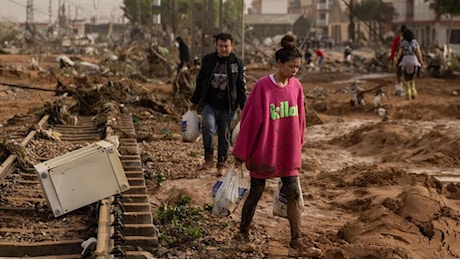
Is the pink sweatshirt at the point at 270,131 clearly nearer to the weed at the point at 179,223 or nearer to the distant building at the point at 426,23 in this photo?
the weed at the point at 179,223

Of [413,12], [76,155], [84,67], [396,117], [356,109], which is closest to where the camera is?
[76,155]

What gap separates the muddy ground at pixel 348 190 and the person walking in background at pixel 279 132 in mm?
463

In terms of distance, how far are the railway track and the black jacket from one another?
3.70ft

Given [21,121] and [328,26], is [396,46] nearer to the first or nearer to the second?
[21,121]

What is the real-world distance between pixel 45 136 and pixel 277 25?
307 ft

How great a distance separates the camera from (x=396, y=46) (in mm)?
19266

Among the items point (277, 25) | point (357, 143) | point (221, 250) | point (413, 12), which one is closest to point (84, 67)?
point (357, 143)

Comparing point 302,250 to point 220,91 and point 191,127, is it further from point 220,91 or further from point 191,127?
point 191,127

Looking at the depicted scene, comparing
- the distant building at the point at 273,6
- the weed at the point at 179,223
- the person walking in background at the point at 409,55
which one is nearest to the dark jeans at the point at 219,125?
the weed at the point at 179,223

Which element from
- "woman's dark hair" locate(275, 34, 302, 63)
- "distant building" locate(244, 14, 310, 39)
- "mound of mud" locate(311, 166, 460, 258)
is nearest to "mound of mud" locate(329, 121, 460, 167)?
"mound of mud" locate(311, 166, 460, 258)

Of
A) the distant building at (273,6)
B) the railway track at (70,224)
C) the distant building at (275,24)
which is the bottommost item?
the railway track at (70,224)

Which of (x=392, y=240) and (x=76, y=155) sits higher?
(x=76, y=155)

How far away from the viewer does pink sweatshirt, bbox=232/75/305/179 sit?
576 cm

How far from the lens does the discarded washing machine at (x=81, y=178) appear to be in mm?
6293
